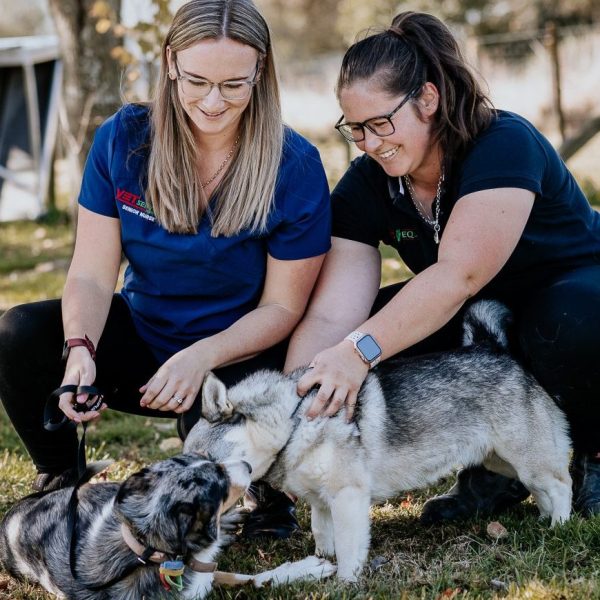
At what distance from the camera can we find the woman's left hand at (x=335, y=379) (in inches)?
113

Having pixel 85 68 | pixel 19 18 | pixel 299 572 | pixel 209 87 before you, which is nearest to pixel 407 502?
pixel 299 572

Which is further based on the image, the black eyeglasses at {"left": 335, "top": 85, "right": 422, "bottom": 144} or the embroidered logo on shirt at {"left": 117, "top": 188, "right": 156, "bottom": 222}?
the embroidered logo on shirt at {"left": 117, "top": 188, "right": 156, "bottom": 222}

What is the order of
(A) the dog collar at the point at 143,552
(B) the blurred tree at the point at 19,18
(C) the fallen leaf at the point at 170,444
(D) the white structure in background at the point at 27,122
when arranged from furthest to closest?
1. (B) the blurred tree at the point at 19,18
2. (D) the white structure in background at the point at 27,122
3. (C) the fallen leaf at the point at 170,444
4. (A) the dog collar at the point at 143,552

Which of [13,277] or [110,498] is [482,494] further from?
[13,277]

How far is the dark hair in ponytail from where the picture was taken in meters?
3.07

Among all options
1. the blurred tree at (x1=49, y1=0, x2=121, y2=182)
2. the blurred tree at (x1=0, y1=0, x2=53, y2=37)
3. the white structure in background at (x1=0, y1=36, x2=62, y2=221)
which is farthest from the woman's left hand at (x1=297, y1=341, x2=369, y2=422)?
the blurred tree at (x1=0, y1=0, x2=53, y2=37)

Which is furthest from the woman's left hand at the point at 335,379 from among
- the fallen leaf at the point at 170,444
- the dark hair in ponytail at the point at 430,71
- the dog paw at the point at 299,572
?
the fallen leaf at the point at 170,444

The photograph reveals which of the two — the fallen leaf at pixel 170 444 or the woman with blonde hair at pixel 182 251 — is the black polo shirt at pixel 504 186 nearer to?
the woman with blonde hair at pixel 182 251

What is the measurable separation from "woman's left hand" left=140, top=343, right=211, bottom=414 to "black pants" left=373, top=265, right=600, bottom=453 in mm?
1182

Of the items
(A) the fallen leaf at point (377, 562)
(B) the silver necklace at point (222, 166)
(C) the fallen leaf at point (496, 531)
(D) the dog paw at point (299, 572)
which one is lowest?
(D) the dog paw at point (299, 572)

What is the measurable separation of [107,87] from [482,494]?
18.1ft

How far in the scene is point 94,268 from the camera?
3.37 metres

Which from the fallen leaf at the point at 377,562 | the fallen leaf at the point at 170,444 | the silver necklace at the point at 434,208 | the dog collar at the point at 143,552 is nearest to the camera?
the dog collar at the point at 143,552

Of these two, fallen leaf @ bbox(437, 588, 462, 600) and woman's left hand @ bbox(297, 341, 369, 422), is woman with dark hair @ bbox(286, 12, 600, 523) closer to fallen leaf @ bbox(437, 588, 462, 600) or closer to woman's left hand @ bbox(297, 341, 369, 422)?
woman's left hand @ bbox(297, 341, 369, 422)
